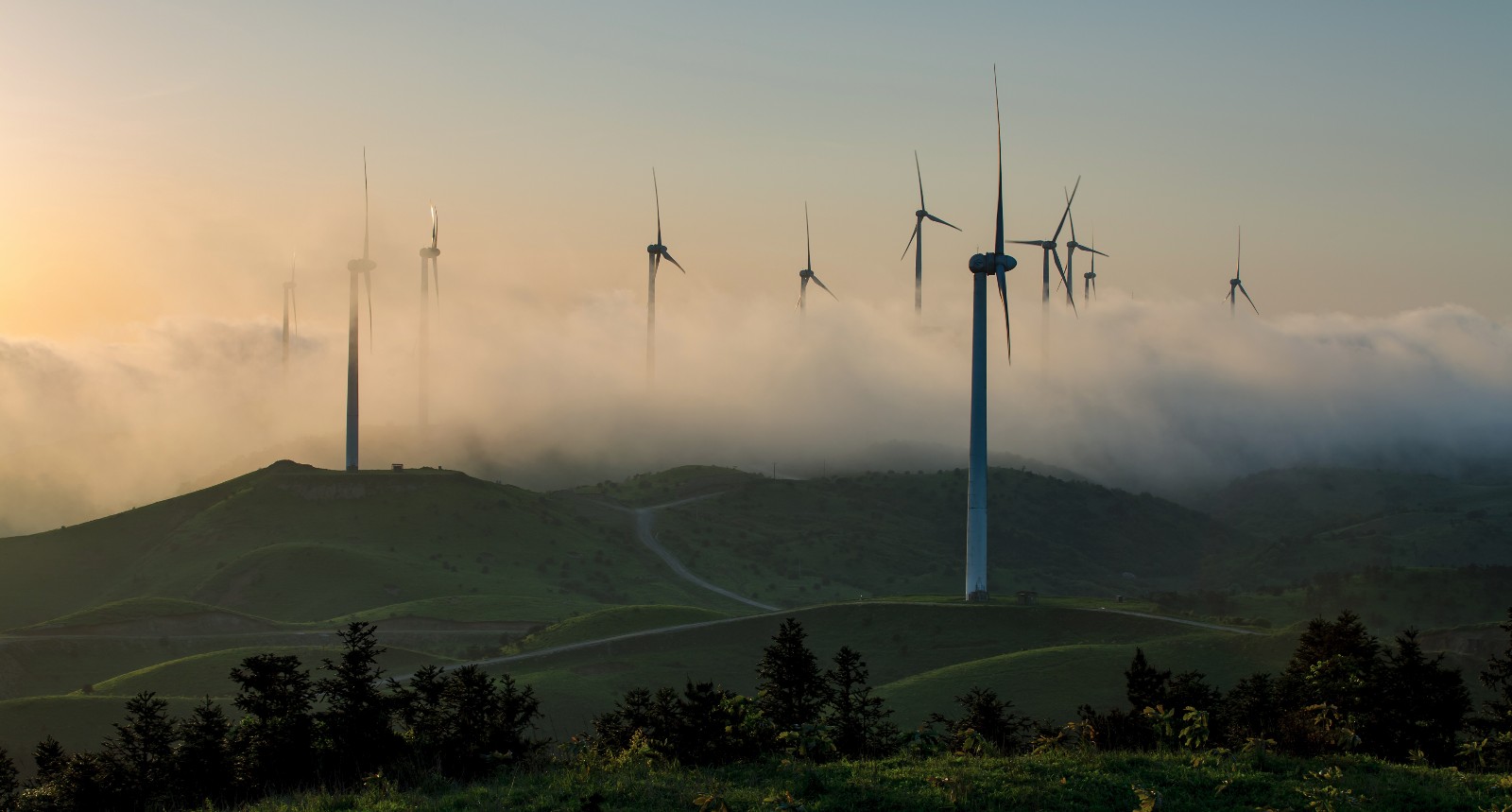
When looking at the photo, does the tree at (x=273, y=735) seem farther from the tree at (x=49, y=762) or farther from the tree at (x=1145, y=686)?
the tree at (x=1145, y=686)

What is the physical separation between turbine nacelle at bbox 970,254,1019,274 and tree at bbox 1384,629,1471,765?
9853cm

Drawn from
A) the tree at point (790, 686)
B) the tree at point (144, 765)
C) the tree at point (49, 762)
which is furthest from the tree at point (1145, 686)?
the tree at point (49, 762)

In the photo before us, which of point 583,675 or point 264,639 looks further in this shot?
point 264,639

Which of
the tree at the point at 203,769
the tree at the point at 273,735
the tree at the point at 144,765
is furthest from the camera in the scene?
the tree at the point at 273,735

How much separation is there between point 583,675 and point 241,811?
96.6 meters

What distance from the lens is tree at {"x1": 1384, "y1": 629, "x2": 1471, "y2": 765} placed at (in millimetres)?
32656

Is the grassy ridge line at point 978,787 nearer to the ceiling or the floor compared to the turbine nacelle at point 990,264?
nearer to the floor

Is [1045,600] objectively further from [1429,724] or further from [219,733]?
[219,733]

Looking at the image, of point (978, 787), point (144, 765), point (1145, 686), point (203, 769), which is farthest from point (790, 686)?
point (144, 765)

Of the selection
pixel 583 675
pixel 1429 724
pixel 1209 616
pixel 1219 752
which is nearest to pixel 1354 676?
pixel 1429 724

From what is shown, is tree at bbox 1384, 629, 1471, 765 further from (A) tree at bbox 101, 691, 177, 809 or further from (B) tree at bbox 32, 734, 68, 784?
(B) tree at bbox 32, 734, 68, 784

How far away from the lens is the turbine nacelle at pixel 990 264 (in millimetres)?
130750

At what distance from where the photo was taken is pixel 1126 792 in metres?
25.5

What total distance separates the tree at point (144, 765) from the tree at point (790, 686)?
12961 mm
